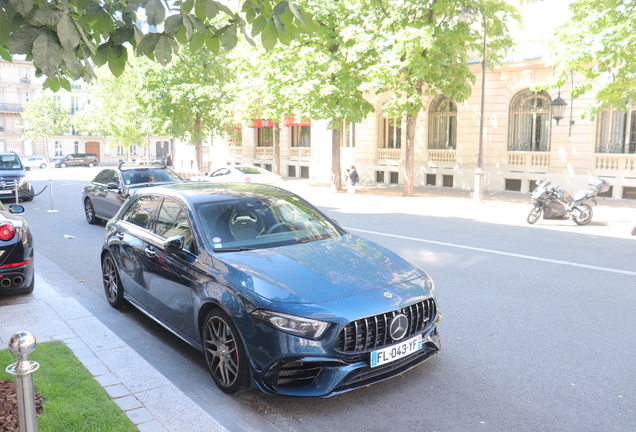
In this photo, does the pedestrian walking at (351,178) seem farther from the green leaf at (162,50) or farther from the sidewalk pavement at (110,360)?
the green leaf at (162,50)

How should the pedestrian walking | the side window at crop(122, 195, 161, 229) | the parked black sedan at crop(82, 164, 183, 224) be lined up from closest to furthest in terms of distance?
the side window at crop(122, 195, 161, 229) → the parked black sedan at crop(82, 164, 183, 224) → the pedestrian walking

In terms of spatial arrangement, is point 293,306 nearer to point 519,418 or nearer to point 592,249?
point 519,418

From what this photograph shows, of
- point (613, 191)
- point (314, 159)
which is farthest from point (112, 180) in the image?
point (314, 159)

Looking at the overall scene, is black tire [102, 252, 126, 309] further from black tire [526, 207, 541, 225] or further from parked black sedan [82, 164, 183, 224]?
black tire [526, 207, 541, 225]

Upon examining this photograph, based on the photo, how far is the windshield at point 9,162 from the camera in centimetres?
2069

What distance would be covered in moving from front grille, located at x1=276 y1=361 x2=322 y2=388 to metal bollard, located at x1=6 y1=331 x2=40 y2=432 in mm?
1647

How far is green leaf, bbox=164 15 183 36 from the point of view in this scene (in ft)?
12.0

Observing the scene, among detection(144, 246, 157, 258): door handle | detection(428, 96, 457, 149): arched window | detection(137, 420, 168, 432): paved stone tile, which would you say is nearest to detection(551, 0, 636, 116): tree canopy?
detection(428, 96, 457, 149): arched window

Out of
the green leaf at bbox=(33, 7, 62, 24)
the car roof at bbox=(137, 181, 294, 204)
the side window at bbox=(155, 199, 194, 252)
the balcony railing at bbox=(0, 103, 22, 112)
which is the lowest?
the side window at bbox=(155, 199, 194, 252)

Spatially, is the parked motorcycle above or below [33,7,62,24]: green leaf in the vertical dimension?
below

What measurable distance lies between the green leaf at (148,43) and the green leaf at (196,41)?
0.80 ft

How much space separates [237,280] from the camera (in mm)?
4391

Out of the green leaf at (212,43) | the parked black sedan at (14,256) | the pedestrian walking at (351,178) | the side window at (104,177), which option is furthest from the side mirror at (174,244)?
the pedestrian walking at (351,178)

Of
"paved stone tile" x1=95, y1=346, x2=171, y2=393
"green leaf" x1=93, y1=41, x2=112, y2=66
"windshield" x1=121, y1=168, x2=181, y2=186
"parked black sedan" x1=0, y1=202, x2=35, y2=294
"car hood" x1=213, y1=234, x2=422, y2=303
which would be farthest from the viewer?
"windshield" x1=121, y1=168, x2=181, y2=186
